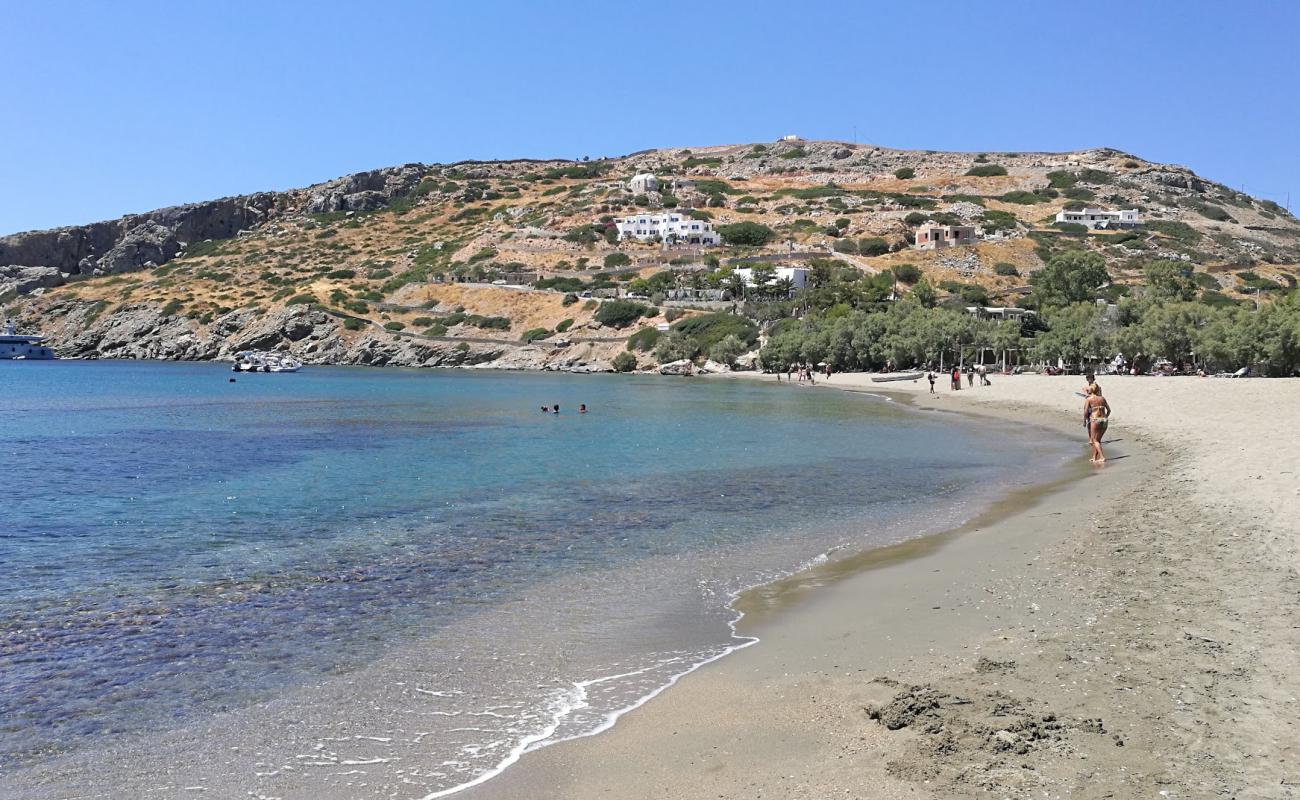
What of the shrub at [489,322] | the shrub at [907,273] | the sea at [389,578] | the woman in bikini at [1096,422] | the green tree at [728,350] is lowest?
the sea at [389,578]

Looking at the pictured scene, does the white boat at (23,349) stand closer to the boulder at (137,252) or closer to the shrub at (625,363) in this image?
the boulder at (137,252)

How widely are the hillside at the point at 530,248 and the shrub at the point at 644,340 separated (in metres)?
1.09

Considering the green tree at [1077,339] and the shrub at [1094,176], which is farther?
the shrub at [1094,176]

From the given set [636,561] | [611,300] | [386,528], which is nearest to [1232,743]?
[636,561]

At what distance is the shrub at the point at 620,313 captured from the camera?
96.0 m

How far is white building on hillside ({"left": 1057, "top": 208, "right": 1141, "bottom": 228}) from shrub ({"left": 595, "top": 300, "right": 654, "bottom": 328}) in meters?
64.0

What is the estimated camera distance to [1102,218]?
408 feet

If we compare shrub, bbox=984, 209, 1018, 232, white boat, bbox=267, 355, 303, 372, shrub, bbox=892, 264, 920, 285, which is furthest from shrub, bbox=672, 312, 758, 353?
shrub, bbox=984, 209, 1018, 232

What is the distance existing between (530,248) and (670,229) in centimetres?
1922

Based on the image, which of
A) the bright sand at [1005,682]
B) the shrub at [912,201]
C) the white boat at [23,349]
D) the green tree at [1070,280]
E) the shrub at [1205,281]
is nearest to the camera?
the bright sand at [1005,682]

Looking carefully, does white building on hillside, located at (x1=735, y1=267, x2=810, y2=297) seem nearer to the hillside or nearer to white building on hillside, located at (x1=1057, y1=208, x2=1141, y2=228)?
the hillside

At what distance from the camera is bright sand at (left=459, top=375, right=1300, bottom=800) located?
5379 millimetres

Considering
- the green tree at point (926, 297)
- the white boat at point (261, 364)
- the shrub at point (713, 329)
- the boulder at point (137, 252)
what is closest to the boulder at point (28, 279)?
the boulder at point (137, 252)

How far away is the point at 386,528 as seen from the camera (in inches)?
597
